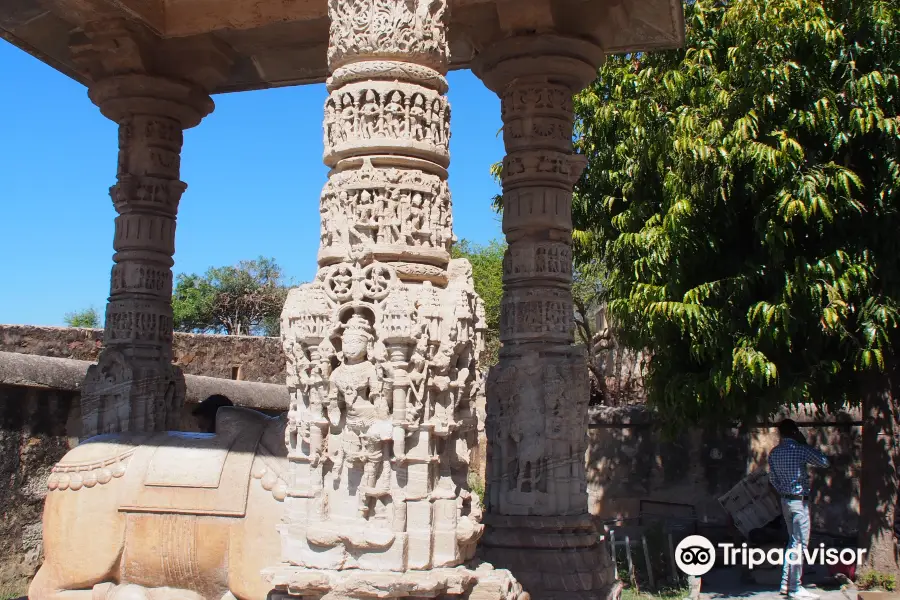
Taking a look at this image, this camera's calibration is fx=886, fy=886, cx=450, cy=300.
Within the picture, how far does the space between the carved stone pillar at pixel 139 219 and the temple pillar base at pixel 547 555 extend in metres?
2.63

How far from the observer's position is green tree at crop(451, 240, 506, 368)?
78.1ft

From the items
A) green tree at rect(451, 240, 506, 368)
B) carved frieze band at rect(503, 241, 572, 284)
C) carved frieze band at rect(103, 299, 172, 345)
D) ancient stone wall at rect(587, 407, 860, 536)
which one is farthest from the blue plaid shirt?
green tree at rect(451, 240, 506, 368)

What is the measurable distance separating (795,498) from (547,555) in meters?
2.95

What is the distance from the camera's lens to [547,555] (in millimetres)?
5723

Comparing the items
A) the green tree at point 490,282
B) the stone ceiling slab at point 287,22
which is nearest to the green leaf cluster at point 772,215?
the stone ceiling slab at point 287,22

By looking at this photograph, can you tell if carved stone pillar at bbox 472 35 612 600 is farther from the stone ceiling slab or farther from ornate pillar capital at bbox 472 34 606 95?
the stone ceiling slab

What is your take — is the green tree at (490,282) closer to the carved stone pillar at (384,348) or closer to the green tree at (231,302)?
the green tree at (231,302)

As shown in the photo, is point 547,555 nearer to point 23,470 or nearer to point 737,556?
point 737,556

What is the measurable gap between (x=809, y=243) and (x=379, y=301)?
530cm

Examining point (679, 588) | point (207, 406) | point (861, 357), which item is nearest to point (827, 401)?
point (861, 357)

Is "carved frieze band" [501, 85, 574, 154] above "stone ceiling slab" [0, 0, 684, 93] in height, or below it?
below

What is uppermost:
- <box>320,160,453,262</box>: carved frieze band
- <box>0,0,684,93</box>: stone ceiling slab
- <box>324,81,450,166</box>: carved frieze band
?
<box>0,0,684,93</box>: stone ceiling slab

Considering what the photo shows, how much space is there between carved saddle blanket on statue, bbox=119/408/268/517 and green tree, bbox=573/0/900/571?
426 centimetres

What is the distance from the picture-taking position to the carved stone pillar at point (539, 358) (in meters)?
5.80
